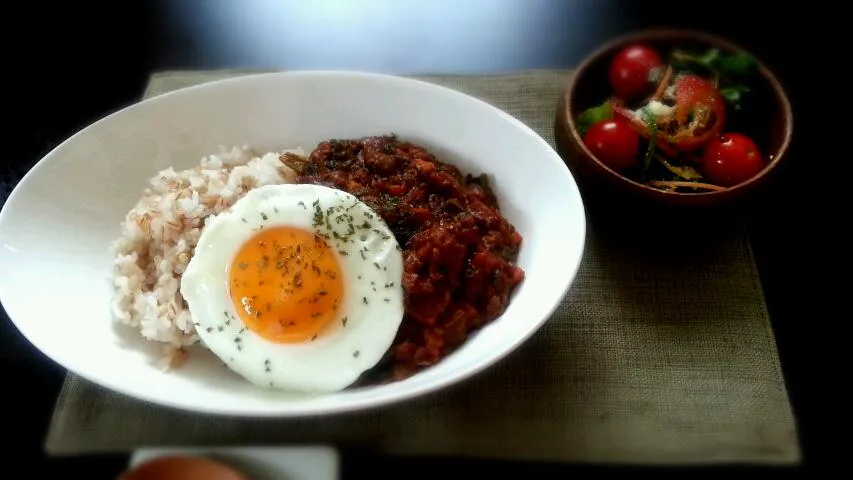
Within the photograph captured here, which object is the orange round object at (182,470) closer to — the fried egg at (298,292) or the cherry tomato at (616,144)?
the fried egg at (298,292)

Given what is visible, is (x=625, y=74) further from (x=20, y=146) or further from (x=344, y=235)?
(x=20, y=146)

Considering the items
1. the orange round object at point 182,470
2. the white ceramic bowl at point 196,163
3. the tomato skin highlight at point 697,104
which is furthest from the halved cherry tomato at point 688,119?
the orange round object at point 182,470

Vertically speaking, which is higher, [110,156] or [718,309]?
[110,156]

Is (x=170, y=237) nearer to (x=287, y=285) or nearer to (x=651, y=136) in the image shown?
(x=287, y=285)

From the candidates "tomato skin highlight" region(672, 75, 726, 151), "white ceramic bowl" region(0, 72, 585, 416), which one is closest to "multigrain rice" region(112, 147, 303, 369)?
"white ceramic bowl" region(0, 72, 585, 416)

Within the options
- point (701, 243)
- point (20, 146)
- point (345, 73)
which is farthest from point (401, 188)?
point (20, 146)

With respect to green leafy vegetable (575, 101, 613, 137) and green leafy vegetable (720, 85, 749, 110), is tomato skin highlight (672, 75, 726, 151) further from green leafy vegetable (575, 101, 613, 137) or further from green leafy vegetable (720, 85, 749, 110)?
green leafy vegetable (575, 101, 613, 137)
